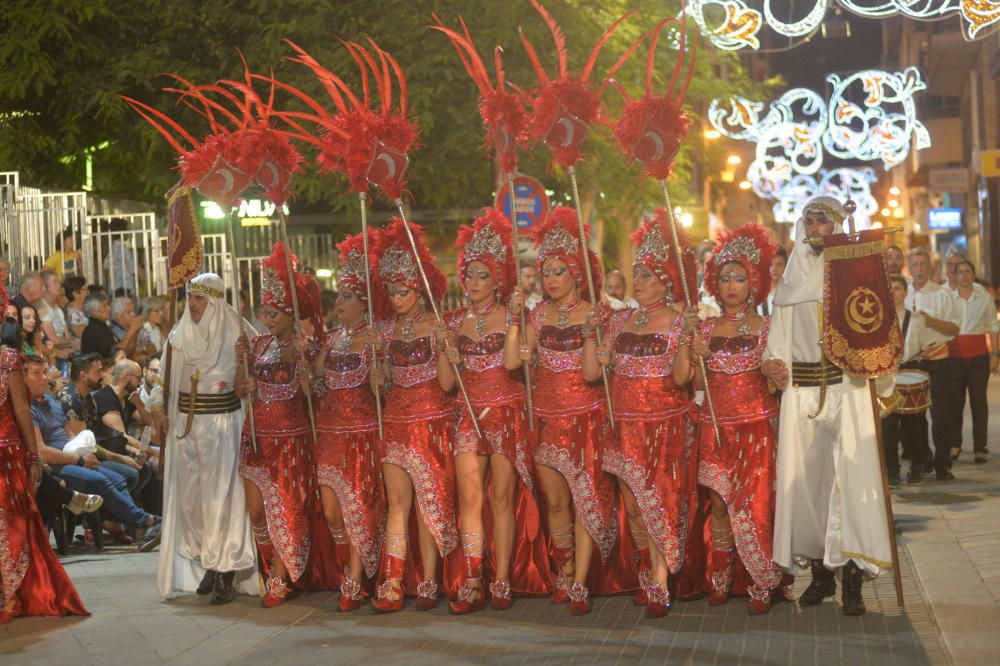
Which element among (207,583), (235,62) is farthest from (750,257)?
(235,62)

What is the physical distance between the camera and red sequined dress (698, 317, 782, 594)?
8453mm

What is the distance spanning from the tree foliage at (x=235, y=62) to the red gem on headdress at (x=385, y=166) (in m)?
8.93

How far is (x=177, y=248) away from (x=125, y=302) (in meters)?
7.27

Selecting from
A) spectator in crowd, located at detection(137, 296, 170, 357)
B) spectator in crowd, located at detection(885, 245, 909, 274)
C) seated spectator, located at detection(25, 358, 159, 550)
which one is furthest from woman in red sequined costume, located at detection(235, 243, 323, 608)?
spectator in crowd, located at detection(885, 245, 909, 274)

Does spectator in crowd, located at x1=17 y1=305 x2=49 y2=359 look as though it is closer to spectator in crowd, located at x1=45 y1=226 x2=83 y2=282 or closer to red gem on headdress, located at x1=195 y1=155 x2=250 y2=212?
spectator in crowd, located at x1=45 y1=226 x2=83 y2=282

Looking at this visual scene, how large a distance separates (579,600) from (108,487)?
490 cm

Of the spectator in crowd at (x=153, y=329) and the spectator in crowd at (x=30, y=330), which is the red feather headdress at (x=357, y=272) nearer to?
the spectator in crowd at (x=30, y=330)

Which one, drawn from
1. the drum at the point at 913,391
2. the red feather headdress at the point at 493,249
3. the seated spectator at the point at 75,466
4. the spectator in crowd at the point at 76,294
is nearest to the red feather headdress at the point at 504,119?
the red feather headdress at the point at 493,249

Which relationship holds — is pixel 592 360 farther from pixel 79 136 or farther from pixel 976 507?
pixel 79 136

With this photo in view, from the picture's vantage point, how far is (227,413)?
9664mm

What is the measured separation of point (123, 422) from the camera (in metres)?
13.4

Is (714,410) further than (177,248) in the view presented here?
No

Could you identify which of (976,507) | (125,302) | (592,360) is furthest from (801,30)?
(125,302)

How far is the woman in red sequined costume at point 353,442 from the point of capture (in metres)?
9.22
